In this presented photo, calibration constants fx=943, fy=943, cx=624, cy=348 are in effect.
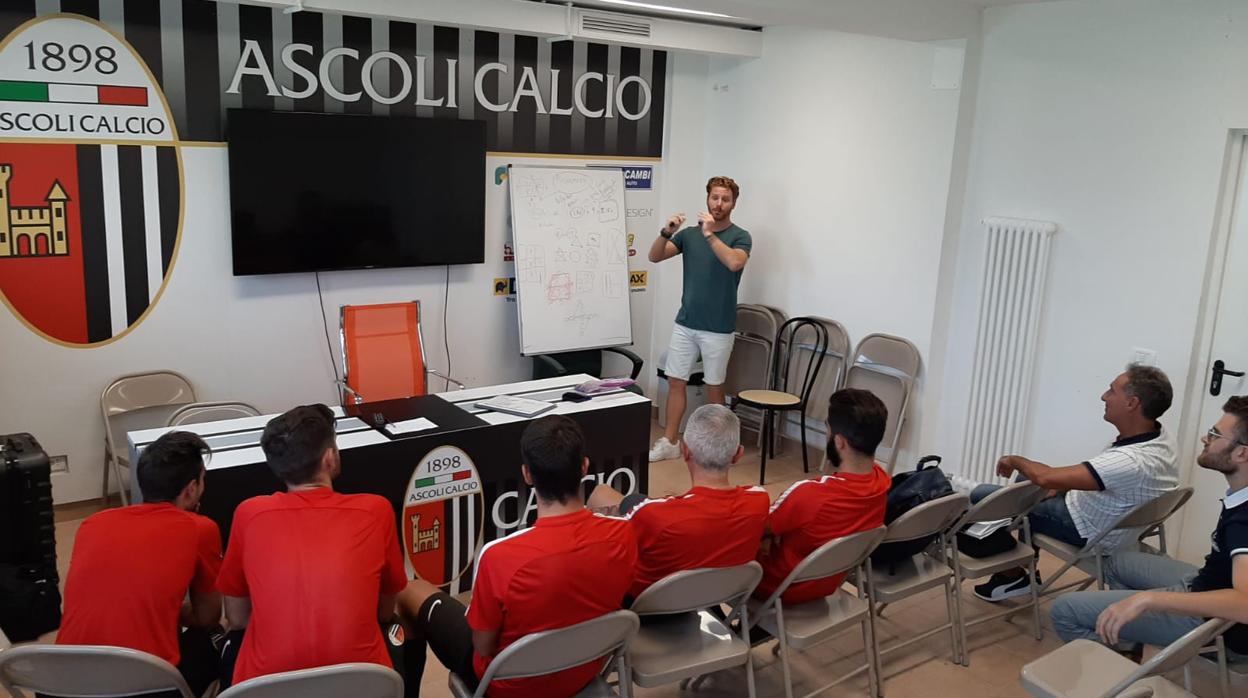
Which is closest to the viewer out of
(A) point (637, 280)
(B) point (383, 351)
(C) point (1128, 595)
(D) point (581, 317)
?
→ (C) point (1128, 595)

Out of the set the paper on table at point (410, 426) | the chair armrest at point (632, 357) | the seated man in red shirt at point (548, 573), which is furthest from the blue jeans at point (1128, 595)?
the chair armrest at point (632, 357)

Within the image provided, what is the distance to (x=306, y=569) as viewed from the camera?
226 centimetres

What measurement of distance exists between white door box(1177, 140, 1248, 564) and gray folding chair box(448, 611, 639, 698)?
3.17m

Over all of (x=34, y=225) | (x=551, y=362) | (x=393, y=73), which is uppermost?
(x=393, y=73)

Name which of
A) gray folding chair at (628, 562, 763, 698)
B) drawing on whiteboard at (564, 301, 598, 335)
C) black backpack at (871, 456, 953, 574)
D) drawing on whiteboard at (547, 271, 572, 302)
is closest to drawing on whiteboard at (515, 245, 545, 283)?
drawing on whiteboard at (547, 271, 572, 302)

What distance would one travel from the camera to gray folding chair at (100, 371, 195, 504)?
4.73 meters

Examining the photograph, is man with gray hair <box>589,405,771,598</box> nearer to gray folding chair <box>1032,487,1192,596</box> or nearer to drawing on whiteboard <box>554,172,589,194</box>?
gray folding chair <box>1032,487,1192,596</box>

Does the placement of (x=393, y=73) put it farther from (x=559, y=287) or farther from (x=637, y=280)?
(x=637, y=280)

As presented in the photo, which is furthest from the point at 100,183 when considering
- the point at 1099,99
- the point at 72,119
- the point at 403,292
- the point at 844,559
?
the point at 1099,99

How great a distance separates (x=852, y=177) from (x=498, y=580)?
4.14 m

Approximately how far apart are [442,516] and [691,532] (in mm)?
1485

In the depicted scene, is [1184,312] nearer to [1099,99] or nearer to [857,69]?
[1099,99]

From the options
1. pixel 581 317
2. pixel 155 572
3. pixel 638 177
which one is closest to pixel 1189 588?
pixel 155 572

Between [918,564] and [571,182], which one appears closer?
[918,564]
